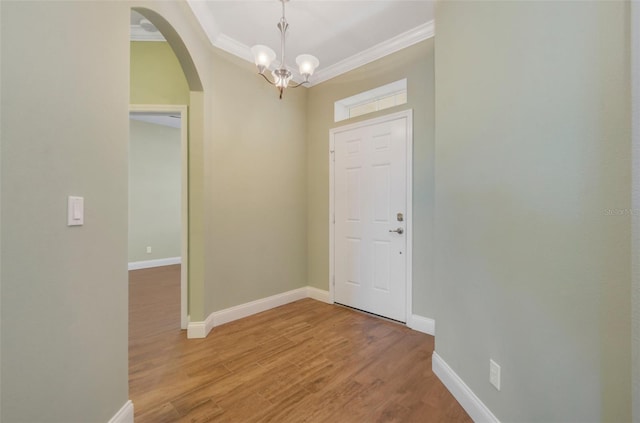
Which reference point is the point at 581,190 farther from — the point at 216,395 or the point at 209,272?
the point at 209,272

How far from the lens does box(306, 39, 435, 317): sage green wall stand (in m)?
2.55

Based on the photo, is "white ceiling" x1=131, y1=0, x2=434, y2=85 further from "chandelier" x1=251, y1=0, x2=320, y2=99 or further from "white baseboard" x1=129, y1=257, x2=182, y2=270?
"white baseboard" x1=129, y1=257, x2=182, y2=270

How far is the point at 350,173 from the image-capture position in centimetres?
321

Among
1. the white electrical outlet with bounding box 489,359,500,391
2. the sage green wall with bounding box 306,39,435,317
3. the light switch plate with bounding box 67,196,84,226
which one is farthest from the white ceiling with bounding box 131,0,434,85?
the white electrical outlet with bounding box 489,359,500,391

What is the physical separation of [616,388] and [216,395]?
1957 mm

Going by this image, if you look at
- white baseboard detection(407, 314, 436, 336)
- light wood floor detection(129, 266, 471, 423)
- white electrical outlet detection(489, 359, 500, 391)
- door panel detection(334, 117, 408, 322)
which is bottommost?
light wood floor detection(129, 266, 471, 423)

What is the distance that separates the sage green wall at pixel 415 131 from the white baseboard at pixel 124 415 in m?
2.31

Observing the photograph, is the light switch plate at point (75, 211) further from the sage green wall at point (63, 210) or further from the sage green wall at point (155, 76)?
the sage green wall at point (155, 76)

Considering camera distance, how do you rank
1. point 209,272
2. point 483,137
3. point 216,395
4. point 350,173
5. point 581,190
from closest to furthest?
point 581,190 < point 483,137 < point 216,395 < point 209,272 < point 350,173

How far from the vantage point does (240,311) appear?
2895 millimetres

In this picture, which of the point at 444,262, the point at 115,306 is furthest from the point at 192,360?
the point at 444,262

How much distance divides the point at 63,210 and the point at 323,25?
8.46 ft

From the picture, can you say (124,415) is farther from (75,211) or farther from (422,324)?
(422,324)

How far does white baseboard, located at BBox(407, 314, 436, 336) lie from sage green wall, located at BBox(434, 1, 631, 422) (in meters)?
0.84
